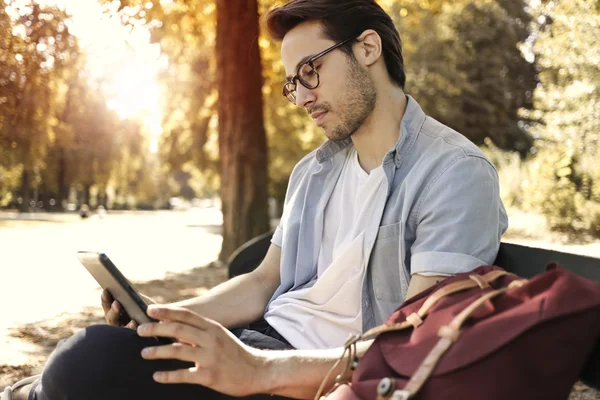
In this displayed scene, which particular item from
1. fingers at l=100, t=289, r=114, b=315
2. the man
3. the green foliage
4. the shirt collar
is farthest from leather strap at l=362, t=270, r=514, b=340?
the green foliage

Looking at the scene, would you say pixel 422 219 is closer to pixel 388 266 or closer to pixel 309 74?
pixel 388 266

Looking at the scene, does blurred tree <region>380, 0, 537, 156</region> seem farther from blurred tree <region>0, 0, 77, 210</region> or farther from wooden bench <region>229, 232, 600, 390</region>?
wooden bench <region>229, 232, 600, 390</region>

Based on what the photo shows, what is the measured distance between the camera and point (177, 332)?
5.23 feet

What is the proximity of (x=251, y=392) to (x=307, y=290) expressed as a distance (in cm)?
69

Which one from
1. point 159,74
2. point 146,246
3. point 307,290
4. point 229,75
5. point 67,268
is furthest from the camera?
point 159,74

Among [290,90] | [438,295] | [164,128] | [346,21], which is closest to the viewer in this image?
[438,295]

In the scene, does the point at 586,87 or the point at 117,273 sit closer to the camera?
the point at 117,273

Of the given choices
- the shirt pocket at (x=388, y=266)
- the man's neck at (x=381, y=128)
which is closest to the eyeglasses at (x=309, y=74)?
the man's neck at (x=381, y=128)

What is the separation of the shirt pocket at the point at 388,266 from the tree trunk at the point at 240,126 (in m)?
6.88

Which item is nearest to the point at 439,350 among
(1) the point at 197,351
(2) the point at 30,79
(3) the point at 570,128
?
(1) the point at 197,351

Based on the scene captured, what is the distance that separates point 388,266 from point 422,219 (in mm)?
197

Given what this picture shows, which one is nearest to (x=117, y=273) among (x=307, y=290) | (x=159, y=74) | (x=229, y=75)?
(x=307, y=290)

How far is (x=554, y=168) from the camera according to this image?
15430 millimetres

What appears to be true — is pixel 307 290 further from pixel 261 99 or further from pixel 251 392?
pixel 261 99
